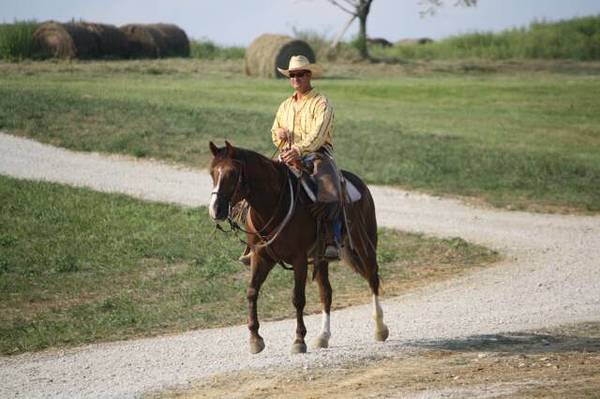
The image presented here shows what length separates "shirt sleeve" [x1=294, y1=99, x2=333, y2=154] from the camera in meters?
13.0

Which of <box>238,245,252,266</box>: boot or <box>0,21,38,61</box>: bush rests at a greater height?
<box>0,21,38,61</box>: bush

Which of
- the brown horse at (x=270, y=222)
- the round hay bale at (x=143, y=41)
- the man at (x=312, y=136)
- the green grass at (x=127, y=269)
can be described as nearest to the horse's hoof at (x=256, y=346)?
the brown horse at (x=270, y=222)

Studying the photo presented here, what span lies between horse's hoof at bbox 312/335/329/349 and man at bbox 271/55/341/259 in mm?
904

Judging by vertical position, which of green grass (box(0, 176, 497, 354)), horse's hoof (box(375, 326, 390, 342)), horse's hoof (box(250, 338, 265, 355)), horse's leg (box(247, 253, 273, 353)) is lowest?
green grass (box(0, 176, 497, 354))

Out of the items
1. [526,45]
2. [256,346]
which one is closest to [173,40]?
[526,45]

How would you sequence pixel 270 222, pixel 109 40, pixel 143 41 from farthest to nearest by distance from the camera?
pixel 143 41 → pixel 109 40 → pixel 270 222

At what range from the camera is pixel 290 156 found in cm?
1304

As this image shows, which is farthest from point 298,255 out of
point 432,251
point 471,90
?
point 471,90

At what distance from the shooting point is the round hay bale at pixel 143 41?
5103 centimetres

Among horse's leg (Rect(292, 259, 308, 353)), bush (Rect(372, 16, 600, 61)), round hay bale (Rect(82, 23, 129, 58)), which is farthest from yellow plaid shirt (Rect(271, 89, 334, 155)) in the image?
bush (Rect(372, 16, 600, 61))

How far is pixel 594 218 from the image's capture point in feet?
79.3

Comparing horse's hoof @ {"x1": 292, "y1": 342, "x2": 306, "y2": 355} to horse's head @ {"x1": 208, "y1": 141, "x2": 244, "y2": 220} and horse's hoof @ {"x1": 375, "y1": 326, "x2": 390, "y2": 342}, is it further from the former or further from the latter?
horse's head @ {"x1": 208, "y1": 141, "x2": 244, "y2": 220}

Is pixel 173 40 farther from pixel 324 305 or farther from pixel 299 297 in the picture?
pixel 299 297

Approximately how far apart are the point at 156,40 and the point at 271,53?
25.4 feet
